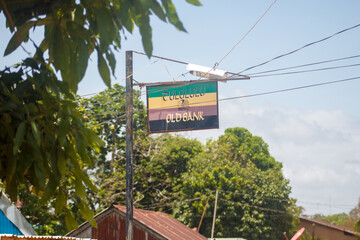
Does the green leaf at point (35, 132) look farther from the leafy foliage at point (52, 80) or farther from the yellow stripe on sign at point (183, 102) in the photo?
the yellow stripe on sign at point (183, 102)

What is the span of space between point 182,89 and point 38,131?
1261 cm

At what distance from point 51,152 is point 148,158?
30.1 meters

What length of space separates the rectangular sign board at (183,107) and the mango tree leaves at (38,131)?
455 inches

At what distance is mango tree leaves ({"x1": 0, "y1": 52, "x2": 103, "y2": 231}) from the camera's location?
362 cm

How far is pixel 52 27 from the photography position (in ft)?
12.0

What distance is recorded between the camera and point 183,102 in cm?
1589

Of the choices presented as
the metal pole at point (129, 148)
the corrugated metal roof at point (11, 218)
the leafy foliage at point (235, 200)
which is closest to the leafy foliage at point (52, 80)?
the corrugated metal roof at point (11, 218)

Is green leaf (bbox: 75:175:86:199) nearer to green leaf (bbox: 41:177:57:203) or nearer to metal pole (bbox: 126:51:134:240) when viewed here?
green leaf (bbox: 41:177:57:203)

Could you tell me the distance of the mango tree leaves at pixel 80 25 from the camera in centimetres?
322

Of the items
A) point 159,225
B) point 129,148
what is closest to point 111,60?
point 129,148

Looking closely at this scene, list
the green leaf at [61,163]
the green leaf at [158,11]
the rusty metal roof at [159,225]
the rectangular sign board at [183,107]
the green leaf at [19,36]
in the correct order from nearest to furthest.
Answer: the green leaf at [158,11] → the green leaf at [19,36] → the green leaf at [61,163] → the rectangular sign board at [183,107] → the rusty metal roof at [159,225]

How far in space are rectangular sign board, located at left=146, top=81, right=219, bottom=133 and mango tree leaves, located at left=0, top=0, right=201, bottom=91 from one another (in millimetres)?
11718

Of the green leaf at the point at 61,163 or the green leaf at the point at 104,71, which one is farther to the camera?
the green leaf at the point at 61,163

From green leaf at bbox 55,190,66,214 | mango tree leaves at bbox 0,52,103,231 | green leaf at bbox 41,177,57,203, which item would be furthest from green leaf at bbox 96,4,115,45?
green leaf at bbox 55,190,66,214
